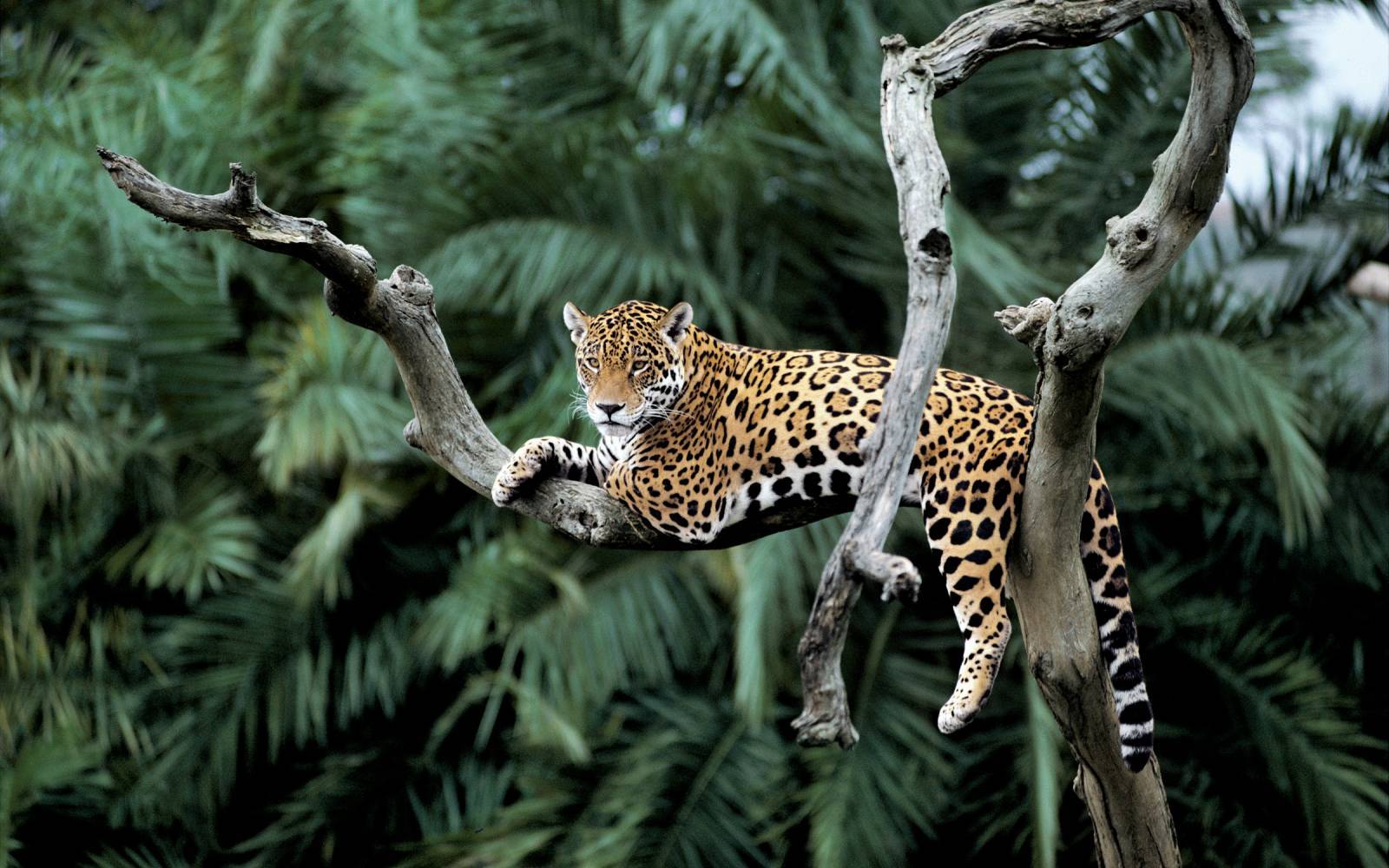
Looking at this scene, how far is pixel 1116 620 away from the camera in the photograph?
18.5 ft

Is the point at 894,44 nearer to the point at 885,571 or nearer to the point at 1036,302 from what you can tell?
the point at 1036,302

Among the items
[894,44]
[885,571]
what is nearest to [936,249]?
[894,44]

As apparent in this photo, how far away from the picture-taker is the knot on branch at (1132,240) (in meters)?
5.28

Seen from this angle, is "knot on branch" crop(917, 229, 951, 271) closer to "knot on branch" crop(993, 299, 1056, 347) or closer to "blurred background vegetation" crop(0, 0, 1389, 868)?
"knot on branch" crop(993, 299, 1056, 347)

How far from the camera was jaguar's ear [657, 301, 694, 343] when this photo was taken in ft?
17.5

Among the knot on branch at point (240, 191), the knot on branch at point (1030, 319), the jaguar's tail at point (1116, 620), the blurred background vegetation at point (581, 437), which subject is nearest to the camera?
the knot on branch at point (240, 191)

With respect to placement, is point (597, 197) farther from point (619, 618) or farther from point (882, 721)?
point (882, 721)

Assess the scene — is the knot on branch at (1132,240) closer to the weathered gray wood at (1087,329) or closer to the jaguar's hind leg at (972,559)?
the weathered gray wood at (1087,329)

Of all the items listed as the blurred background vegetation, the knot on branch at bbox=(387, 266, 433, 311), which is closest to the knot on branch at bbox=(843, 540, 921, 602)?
the knot on branch at bbox=(387, 266, 433, 311)

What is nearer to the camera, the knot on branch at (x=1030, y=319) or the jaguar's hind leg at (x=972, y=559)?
Result: the jaguar's hind leg at (x=972, y=559)

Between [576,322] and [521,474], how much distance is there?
76cm

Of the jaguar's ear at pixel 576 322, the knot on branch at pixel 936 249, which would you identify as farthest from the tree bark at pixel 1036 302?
the jaguar's ear at pixel 576 322

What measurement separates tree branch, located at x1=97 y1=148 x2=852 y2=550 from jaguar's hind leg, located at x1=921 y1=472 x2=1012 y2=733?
13.5 inches

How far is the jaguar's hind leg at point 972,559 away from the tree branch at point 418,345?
1.12ft
